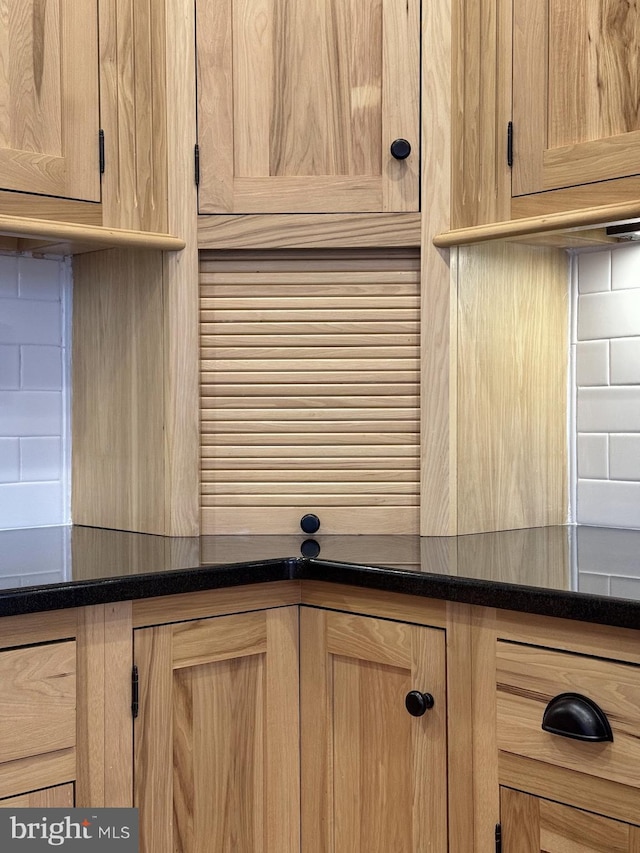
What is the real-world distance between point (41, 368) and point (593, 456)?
1141mm

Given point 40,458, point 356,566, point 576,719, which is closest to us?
point 576,719

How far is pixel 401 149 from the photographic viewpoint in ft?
6.09

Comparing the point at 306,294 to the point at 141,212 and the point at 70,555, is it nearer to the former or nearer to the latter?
the point at 141,212

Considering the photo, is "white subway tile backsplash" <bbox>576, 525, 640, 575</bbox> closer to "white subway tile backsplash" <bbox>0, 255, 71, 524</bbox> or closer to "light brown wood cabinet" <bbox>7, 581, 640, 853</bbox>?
"light brown wood cabinet" <bbox>7, 581, 640, 853</bbox>

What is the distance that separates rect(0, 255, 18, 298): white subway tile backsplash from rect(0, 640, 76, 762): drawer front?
0.91 meters

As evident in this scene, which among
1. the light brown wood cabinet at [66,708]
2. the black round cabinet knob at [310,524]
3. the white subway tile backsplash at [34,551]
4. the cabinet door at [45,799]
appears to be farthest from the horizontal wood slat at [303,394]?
the cabinet door at [45,799]

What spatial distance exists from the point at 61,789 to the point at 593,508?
45.9 inches

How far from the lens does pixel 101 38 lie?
1.80 metres

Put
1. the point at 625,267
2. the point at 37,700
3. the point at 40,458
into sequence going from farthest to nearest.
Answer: the point at 40,458 < the point at 625,267 < the point at 37,700

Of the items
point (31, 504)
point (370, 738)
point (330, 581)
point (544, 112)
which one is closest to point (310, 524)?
point (330, 581)

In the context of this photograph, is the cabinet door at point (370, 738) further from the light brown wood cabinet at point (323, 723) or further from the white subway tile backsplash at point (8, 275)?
the white subway tile backsplash at point (8, 275)

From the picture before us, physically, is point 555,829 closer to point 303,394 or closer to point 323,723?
point 323,723

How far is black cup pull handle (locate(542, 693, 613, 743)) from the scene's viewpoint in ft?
4.09

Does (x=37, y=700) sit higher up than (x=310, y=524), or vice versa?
(x=310, y=524)
